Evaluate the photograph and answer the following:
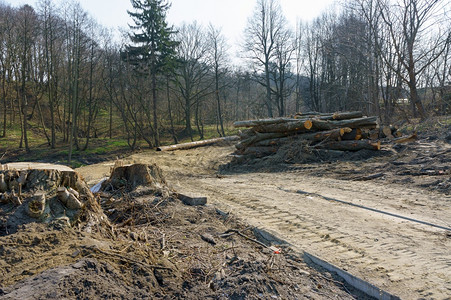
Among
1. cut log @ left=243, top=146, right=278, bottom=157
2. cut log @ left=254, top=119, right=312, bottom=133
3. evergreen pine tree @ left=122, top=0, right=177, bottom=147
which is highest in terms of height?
evergreen pine tree @ left=122, top=0, right=177, bottom=147

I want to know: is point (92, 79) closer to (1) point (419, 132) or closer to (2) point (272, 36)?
(2) point (272, 36)

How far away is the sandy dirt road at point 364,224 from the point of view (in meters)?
3.78

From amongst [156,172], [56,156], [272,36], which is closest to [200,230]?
[156,172]

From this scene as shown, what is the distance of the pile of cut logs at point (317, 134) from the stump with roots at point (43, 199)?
36.0 ft

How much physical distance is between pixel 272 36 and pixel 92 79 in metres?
19.2

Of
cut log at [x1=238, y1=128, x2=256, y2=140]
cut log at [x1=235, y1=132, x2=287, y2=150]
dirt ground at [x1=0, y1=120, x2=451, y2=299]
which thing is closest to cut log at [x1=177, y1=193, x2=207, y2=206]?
dirt ground at [x1=0, y1=120, x2=451, y2=299]

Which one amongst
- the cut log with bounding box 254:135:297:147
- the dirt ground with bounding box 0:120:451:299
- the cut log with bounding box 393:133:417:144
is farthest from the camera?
the cut log with bounding box 254:135:297:147

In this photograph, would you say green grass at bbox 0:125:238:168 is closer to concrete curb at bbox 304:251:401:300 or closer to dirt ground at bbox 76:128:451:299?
dirt ground at bbox 76:128:451:299

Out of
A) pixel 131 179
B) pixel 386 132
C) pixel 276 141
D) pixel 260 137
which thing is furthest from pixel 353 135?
pixel 131 179

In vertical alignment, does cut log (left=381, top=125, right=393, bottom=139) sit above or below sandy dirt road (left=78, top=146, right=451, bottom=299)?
above

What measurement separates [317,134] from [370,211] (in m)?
8.29

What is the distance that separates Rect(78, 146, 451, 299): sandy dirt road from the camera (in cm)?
378

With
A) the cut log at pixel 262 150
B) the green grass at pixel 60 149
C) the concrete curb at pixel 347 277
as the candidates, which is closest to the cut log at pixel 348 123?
the cut log at pixel 262 150

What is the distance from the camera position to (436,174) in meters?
9.01
